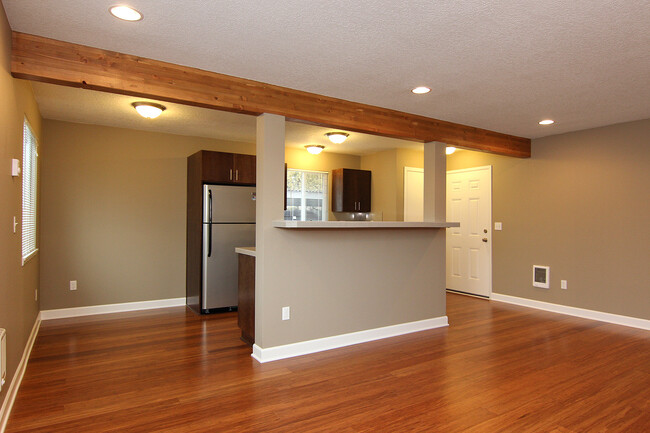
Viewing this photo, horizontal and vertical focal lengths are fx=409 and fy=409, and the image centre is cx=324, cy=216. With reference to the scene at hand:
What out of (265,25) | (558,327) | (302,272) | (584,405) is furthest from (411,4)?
(558,327)

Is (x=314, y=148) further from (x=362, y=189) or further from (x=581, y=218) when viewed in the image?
(x=581, y=218)

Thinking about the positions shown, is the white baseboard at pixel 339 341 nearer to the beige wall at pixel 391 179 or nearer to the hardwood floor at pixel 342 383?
the hardwood floor at pixel 342 383

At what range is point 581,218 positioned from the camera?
517cm

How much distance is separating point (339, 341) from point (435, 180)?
2.12 m

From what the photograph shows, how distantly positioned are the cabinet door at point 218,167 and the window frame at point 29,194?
1.78 metres

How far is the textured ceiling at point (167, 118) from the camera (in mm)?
3910

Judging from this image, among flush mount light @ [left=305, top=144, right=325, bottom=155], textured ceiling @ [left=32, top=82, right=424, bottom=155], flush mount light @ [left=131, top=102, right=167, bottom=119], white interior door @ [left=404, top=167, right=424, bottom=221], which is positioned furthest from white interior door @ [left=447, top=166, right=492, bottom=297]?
flush mount light @ [left=131, top=102, right=167, bottom=119]

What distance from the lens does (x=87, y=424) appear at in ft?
7.80

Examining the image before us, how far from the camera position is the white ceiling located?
221 cm

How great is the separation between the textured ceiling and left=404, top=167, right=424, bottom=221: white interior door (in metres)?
0.65

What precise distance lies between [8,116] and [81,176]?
106 inches

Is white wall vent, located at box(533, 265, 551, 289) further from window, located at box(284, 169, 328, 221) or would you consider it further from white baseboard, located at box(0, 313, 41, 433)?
white baseboard, located at box(0, 313, 41, 433)

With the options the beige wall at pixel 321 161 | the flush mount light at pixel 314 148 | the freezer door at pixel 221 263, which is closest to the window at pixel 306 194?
the beige wall at pixel 321 161

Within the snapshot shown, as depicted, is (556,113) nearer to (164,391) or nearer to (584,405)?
(584,405)
